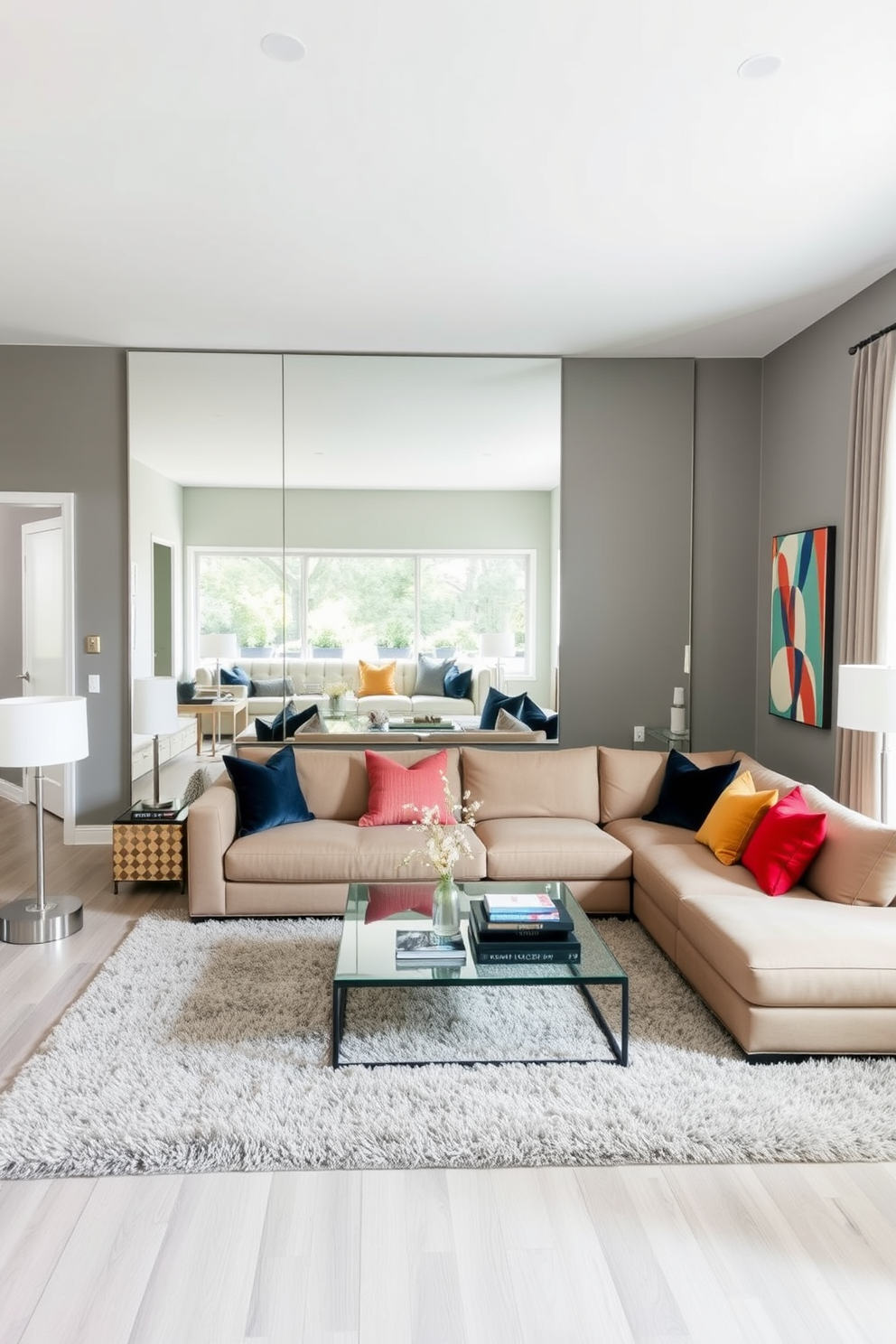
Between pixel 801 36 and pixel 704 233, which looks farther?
pixel 704 233

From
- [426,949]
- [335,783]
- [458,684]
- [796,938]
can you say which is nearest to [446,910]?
[426,949]

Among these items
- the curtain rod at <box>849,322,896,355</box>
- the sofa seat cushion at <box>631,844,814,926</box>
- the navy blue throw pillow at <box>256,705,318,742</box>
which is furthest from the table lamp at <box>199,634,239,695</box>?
the curtain rod at <box>849,322,896,355</box>

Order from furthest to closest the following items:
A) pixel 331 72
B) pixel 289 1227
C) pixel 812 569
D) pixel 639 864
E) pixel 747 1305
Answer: pixel 812 569 < pixel 639 864 < pixel 331 72 < pixel 289 1227 < pixel 747 1305

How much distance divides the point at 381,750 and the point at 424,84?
337cm

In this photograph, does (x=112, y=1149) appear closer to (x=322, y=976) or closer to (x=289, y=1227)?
(x=289, y=1227)

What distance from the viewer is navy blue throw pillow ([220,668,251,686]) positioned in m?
5.19

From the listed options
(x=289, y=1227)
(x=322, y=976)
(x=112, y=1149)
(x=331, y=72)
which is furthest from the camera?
(x=322, y=976)

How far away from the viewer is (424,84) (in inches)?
99.0

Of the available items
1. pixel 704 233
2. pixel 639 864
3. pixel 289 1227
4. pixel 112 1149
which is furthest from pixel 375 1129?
pixel 704 233

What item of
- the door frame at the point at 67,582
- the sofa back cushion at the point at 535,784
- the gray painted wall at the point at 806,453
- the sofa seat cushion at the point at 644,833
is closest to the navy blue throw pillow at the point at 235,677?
the door frame at the point at 67,582

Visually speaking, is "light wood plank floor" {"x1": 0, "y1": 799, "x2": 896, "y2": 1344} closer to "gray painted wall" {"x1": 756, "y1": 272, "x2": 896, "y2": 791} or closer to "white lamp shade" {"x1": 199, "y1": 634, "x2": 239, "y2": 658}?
"gray painted wall" {"x1": 756, "y1": 272, "x2": 896, "y2": 791}

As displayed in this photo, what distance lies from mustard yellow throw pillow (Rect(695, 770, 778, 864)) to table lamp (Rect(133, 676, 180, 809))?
2.71 metres

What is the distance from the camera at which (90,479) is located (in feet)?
Answer: 17.0

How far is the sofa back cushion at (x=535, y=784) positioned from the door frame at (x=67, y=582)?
2.37 metres
